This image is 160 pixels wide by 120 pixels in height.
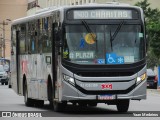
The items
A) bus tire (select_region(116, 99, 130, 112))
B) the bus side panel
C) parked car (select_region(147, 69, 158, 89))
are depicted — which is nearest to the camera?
bus tire (select_region(116, 99, 130, 112))

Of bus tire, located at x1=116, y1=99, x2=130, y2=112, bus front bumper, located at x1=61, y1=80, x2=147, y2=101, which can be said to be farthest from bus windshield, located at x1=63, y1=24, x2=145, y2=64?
bus tire, located at x1=116, y1=99, x2=130, y2=112

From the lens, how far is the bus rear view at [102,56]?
69.0 feet

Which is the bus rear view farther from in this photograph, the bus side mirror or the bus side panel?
the bus side panel

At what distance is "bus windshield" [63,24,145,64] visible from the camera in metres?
21.2

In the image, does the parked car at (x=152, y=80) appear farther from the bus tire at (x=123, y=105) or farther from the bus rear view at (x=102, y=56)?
the bus rear view at (x=102, y=56)

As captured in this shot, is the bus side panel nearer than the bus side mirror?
No

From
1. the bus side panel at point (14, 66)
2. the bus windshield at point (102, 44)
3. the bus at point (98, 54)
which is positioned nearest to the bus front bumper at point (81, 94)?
the bus at point (98, 54)

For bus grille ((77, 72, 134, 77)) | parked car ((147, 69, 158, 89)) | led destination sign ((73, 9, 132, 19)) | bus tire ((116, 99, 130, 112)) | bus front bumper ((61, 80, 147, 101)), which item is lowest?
parked car ((147, 69, 158, 89))

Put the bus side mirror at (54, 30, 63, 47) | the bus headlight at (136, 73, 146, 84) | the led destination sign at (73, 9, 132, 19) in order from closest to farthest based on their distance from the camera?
1. the bus side mirror at (54, 30, 63, 47)
2. the bus headlight at (136, 73, 146, 84)
3. the led destination sign at (73, 9, 132, 19)

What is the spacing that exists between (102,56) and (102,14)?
1261mm

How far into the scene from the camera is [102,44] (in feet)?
69.8

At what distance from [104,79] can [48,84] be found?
2823 mm

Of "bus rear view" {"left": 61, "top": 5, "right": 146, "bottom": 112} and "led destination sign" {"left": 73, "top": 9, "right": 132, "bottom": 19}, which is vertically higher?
"led destination sign" {"left": 73, "top": 9, "right": 132, "bottom": 19}

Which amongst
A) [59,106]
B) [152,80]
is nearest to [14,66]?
[59,106]
